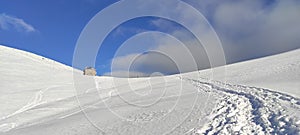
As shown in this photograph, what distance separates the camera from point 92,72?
52625 millimetres

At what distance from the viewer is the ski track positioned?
8682 mm

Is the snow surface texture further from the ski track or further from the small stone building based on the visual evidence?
the small stone building

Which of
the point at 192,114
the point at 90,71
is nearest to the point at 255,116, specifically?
the point at 192,114

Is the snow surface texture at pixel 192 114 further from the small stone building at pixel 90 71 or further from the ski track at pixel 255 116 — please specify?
the small stone building at pixel 90 71

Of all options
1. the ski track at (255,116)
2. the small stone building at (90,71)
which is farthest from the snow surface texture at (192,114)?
the small stone building at (90,71)

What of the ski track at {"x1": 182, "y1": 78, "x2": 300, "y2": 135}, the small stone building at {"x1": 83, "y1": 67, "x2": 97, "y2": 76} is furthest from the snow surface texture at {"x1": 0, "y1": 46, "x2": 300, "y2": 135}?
the small stone building at {"x1": 83, "y1": 67, "x2": 97, "y2": 76}

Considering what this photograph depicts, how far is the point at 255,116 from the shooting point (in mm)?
10148

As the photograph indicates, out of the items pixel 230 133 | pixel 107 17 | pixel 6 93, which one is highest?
pixel 107 17

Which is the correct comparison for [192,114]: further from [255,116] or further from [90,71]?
[90,71]

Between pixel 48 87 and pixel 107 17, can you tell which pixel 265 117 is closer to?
pixel 107 17

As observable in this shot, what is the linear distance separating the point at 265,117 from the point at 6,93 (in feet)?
90.4

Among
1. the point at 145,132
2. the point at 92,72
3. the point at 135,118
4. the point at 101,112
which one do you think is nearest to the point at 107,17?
the point at 101,112

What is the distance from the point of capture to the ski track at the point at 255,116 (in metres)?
8.68

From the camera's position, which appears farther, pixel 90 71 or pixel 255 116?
pixel 90 71
